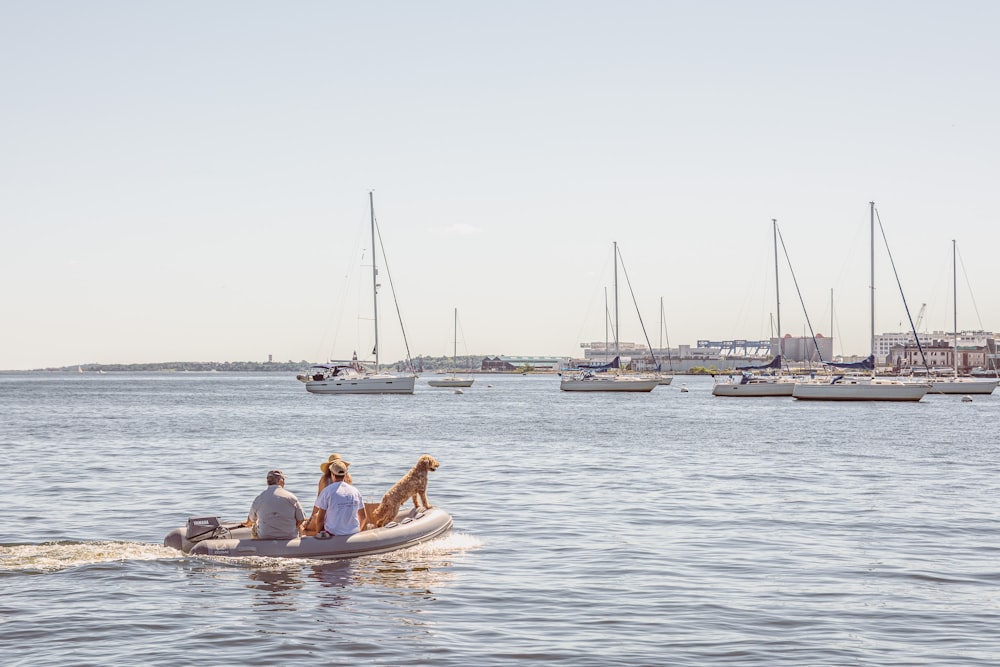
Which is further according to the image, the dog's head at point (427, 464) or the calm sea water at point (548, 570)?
the dog's head at point (427, 464)

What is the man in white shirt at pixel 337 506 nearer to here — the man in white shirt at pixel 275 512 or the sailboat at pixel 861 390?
the man in white shirt at pixel 275 512

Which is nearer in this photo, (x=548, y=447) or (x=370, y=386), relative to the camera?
(x=548, y=447)

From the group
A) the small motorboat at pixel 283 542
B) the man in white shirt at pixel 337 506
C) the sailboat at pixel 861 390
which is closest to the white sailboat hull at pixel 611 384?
the sailboat at pixel 861 390

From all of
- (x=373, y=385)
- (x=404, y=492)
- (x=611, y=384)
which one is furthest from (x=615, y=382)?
(x=404, y=492)

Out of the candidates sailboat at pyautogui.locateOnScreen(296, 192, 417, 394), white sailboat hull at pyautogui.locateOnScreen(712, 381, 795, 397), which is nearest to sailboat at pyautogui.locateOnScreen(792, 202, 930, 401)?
white sailboat hull at pyautogui.locateOnScreen(712, 381, 795, 397)

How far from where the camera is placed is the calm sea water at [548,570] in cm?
1085

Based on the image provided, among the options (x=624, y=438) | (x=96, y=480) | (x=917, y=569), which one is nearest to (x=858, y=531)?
(x=917, y=569)

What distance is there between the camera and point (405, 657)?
10469 millimetres

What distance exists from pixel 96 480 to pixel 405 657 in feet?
63.2

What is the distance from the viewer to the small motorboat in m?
15.0

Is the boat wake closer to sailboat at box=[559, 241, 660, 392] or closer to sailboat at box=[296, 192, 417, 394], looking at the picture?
sailboat at box=[296, 192, 417, 394]

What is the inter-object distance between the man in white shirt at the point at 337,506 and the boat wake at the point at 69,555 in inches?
89.4

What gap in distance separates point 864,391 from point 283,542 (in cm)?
7183

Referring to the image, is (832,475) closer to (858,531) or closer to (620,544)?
(858,531)
